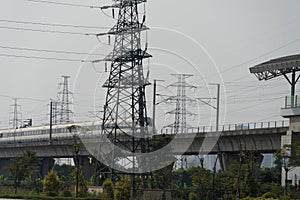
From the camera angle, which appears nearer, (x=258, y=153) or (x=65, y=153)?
(x=258, y=153)

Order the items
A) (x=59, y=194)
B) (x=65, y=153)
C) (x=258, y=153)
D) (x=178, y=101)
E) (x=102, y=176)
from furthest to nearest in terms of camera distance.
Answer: (x=65, y=153) < (x=178, y=101) < (x=258, y=153) < (x=102, y=176) < (x=59, y=194)

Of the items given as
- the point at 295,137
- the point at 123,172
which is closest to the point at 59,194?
the point at 123,172

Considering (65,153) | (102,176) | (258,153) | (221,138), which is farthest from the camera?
(65,153)

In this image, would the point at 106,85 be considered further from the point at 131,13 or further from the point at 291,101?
the point at 291,101

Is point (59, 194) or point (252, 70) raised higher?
point (252, 70)

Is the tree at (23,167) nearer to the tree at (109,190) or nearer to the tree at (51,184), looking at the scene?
the tree at (51,184)

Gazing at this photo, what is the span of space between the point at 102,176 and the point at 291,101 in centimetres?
1591

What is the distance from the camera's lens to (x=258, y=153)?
5512cm

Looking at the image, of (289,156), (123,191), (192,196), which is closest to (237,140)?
(192,196)

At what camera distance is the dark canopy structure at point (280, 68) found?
48.1m

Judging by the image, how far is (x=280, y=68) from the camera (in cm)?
4916

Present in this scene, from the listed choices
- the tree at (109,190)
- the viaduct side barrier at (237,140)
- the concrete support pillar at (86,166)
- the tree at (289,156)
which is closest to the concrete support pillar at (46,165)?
the concrete support pillar at (86,166)

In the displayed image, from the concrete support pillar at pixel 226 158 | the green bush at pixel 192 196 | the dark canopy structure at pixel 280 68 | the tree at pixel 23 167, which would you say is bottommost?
the green bush at pixel 192 196

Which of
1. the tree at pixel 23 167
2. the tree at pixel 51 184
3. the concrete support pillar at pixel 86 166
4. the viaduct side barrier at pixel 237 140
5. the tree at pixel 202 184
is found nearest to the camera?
the tree at pixel 51 184
